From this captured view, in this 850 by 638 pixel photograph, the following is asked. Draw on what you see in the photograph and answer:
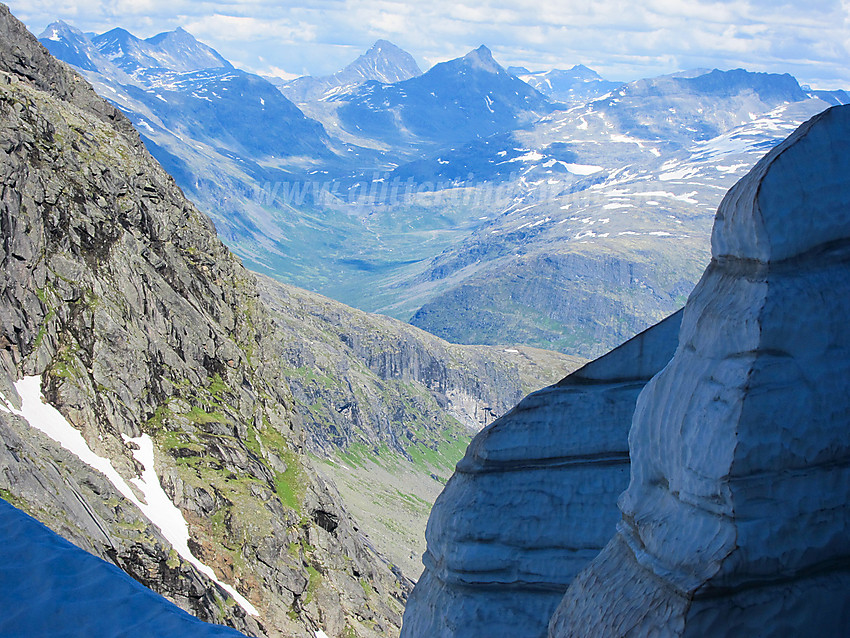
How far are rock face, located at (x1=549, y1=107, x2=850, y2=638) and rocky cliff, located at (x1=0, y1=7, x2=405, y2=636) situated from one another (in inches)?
1853

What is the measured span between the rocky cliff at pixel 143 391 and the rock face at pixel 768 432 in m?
47.1

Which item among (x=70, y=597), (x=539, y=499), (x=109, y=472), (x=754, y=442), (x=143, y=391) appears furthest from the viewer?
(x=143, y=391)

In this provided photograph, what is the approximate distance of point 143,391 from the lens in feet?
269

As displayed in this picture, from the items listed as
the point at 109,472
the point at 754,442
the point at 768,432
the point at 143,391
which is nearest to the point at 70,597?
the point at 754,442

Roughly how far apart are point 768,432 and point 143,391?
273 ft

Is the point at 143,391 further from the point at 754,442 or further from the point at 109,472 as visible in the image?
the point at 754,442

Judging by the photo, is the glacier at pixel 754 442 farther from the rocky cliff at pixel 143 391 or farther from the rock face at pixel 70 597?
the rocky cliff at pixel 143 391

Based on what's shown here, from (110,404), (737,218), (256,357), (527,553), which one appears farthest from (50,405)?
(737,218)

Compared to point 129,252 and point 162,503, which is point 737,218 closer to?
point 162,503

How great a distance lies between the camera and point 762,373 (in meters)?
6.00

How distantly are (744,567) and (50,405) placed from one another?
72339 mm

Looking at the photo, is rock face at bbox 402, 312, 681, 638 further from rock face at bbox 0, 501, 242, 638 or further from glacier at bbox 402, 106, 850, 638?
rock face at bbox 0, 501, 242, 638

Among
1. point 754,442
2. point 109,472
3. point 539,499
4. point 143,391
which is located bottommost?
point 109,472

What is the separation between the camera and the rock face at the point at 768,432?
591cm
